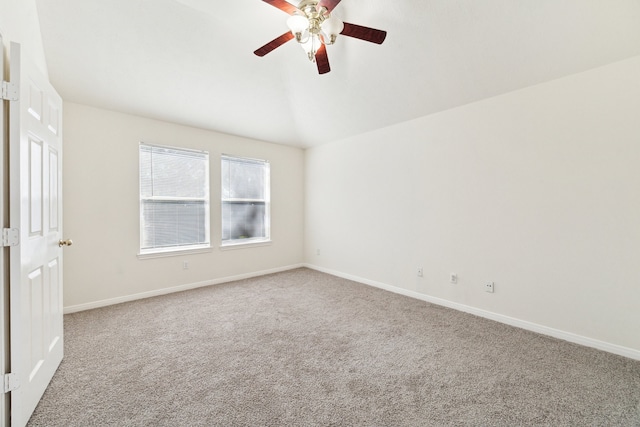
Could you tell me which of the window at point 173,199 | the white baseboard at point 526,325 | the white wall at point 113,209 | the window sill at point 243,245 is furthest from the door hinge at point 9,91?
the white baseboard at point 526,325

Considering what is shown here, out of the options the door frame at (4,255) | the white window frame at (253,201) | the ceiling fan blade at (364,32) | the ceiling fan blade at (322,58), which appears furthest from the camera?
the white window frame at (253,201)

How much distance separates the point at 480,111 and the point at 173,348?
A: 3878mm

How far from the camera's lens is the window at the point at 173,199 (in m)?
3.66

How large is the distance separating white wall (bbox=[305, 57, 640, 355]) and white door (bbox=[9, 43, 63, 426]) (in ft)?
11.5

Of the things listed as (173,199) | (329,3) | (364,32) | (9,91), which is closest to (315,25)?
(329,3)

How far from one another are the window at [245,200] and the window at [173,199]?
13.4 inches

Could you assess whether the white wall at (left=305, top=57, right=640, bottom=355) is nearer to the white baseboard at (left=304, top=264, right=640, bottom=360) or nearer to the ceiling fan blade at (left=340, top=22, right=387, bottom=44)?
the white baseboard at (left=304, top=264, right=640, bottom=360)

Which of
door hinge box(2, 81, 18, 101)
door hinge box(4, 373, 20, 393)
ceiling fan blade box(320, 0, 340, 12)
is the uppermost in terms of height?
ceiling fan blade box(320, 0, 340, 12)

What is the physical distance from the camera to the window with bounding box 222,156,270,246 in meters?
4.43

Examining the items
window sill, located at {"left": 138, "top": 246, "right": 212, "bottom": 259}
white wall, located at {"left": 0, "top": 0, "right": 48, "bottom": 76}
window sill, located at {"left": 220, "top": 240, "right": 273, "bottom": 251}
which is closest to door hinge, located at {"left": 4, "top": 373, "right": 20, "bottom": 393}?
white wall, located at {"left": 0, "top": 0, "right": 48, "bottom": 76}

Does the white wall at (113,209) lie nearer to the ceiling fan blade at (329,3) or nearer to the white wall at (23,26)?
the white wall at (23,26)

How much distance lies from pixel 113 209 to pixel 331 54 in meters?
3.22

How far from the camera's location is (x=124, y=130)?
3.43 metres

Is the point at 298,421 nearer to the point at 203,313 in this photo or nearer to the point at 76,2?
the point at 203,313
